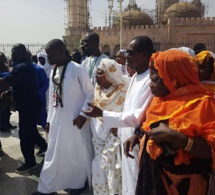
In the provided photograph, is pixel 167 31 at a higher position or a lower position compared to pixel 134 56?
higher

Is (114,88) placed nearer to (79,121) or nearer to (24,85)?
(79,121)

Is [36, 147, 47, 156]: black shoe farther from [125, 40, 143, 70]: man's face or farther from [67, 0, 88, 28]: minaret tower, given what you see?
[67, 0, 88, 28]: minaret tower

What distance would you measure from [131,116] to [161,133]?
0.60 metres

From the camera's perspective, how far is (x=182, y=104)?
1717 millimetres

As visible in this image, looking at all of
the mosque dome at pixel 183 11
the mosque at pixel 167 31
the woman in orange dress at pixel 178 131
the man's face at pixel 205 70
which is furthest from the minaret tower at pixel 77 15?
the woman in orange dress at pixel 178 131

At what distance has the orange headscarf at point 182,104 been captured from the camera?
1.64 meters

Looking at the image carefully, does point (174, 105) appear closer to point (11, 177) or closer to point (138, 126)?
point (138, 126)

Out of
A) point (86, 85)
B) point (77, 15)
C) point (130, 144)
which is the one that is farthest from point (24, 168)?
point (77, 15)

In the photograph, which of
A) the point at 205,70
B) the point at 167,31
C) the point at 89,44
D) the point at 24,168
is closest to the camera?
the point at 205,70

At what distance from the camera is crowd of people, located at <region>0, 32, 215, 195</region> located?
172 cm

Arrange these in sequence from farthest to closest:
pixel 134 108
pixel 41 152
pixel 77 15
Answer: pixel 77 15
pixel 41 152
pixel 134 108

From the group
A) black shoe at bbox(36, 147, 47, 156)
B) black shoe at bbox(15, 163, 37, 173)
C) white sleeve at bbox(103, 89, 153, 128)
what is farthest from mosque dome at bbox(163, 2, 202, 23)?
white sleeve at bbox(103, 89, 153, 128)

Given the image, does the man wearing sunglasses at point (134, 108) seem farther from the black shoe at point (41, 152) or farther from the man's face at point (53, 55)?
the black shoe at point (41, 152)

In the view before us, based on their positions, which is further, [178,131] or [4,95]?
[4,95]
